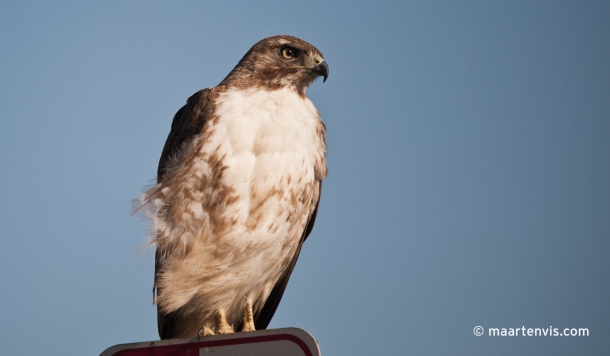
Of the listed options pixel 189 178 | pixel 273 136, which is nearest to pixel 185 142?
pixel 189 178

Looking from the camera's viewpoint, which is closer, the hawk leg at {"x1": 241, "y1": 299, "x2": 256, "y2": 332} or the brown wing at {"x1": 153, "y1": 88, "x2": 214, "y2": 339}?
the brown wing at {"x1": 153, "y1": 88, "x2": 214, "y2": 339}

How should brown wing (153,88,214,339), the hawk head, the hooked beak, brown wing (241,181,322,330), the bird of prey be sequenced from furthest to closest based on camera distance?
brown wing (241,181,322,330) < the hooked beak < the hawk head < brown wing (153,88,214,339) < the bird of prey

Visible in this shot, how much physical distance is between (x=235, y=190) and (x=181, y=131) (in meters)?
0.70

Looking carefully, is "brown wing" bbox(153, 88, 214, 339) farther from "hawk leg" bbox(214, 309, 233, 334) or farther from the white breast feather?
"hawk leg" bbox(214, 309, 233, 334)

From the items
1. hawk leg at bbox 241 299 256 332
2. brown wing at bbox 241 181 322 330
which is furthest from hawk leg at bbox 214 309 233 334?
brown wing at bbox 241 181 322 330

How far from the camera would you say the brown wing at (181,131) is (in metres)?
4.29

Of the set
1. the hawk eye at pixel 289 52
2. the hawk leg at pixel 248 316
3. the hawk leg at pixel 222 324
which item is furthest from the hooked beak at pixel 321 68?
the hawk leg at pixel 222 324

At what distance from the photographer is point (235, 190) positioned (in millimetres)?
4043

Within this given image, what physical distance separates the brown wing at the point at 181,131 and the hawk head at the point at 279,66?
270 mm

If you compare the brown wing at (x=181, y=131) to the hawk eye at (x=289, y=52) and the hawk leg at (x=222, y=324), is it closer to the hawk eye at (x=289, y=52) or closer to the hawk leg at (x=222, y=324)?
the hawk leg at (x=222, y=324)

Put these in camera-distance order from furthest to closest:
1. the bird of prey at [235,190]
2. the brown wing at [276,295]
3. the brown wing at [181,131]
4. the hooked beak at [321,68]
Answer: the brown wing at [276,295] → the hooked beak at [321,68] → the brown wing at [181,131] → the bird of prey at [235,190]

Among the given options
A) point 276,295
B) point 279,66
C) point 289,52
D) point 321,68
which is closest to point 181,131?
point 279,66

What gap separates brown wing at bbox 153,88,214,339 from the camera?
14.1 ft

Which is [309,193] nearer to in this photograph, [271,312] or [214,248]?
[214,248]
